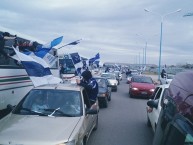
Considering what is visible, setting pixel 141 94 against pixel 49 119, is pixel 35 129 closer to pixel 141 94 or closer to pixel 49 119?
pixel 49 119

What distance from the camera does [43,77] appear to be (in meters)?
11.3

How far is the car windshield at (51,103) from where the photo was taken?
693 cm

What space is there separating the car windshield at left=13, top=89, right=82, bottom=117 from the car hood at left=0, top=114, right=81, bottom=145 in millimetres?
300

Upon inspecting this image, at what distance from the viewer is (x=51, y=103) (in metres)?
7.25

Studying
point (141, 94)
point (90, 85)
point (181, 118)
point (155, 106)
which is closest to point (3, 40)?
point (90, 85)

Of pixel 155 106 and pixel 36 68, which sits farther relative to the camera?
pixel 36 68

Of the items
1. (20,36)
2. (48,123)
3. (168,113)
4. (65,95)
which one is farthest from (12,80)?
(168,113)

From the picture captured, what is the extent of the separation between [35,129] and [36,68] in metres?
5.35

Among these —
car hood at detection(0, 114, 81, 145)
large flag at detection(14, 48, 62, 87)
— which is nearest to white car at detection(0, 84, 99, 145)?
car hood at detection(0, 114, 81, 145)

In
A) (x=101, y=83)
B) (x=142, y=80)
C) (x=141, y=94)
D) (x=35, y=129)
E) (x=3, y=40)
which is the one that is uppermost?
(x=3, y=40)

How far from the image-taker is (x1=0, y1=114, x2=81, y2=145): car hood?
532cm

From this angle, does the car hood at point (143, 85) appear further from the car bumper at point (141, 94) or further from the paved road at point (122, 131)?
the paved road at point (122, 131)

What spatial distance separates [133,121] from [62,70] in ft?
37.7

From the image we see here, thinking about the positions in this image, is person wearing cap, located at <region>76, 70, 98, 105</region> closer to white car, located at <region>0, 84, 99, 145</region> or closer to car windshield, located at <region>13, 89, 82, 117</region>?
white car, located at <region>0, 84, 99, 145</region>
